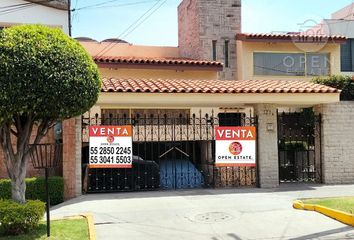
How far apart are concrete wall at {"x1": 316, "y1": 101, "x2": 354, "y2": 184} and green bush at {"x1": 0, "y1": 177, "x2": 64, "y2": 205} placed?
25.3 ft

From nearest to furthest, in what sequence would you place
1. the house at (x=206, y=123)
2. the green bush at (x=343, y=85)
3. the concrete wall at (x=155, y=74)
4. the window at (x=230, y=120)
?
the house at (x=206, y=123)
the green bush at (x=343, y=85)
the window at (x=230, y=120)
the concrete wall at (x=155, y=74)

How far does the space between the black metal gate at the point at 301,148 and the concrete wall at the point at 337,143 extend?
10.3 inches

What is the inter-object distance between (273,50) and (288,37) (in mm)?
890

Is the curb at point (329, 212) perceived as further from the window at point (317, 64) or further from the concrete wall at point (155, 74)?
the window at point (317, 64)

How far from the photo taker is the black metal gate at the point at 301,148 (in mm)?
14648

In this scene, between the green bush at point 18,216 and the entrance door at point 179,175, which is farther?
the entrance door at point 179,175

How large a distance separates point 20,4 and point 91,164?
10.6m

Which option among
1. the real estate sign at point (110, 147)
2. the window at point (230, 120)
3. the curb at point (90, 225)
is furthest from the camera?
the window at point (230, 120)

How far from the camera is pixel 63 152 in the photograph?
12.6 meters

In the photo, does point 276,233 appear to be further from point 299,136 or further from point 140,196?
point 299,136

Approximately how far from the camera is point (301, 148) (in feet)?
51.8

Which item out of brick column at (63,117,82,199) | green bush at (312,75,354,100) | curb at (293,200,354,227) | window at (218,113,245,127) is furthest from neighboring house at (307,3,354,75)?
brick column at (63,117,82,199)
